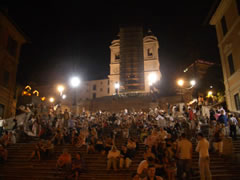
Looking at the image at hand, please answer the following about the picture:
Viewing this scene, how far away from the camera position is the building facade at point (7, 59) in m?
23.3

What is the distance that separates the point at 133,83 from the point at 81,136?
30.9 m

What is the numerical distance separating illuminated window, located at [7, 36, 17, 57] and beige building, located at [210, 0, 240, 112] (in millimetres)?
22422

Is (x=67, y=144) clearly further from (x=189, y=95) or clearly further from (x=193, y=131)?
(x=189, y=95)

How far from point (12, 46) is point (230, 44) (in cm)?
2325

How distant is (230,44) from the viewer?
68.4ft

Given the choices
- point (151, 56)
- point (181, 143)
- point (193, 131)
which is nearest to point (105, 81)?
point (151, 56)

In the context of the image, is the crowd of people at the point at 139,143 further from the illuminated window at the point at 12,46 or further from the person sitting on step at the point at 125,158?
the illuminated window at the point at 12,46

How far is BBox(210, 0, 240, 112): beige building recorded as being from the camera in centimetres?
1945

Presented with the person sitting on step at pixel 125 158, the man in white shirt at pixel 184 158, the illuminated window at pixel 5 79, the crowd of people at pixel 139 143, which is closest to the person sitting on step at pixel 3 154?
the crowd of people at pixel 139 143

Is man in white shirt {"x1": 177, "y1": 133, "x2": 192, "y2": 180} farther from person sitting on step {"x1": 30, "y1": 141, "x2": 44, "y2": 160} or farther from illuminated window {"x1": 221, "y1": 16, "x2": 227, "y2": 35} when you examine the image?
illuminated window {"x1": 221, "y1": 16, "x2": 227, "y2": 35}

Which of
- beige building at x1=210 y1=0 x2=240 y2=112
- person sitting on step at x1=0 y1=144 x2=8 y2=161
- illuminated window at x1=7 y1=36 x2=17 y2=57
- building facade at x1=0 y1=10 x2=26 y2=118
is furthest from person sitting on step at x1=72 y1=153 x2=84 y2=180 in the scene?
illuminated window at x1=7 y1=36 x2=17 y2=57

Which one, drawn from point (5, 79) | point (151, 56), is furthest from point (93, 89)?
point (5, 79)

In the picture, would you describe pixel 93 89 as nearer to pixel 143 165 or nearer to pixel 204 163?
pixel 143 165

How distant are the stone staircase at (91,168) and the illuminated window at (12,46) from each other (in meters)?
16.6
